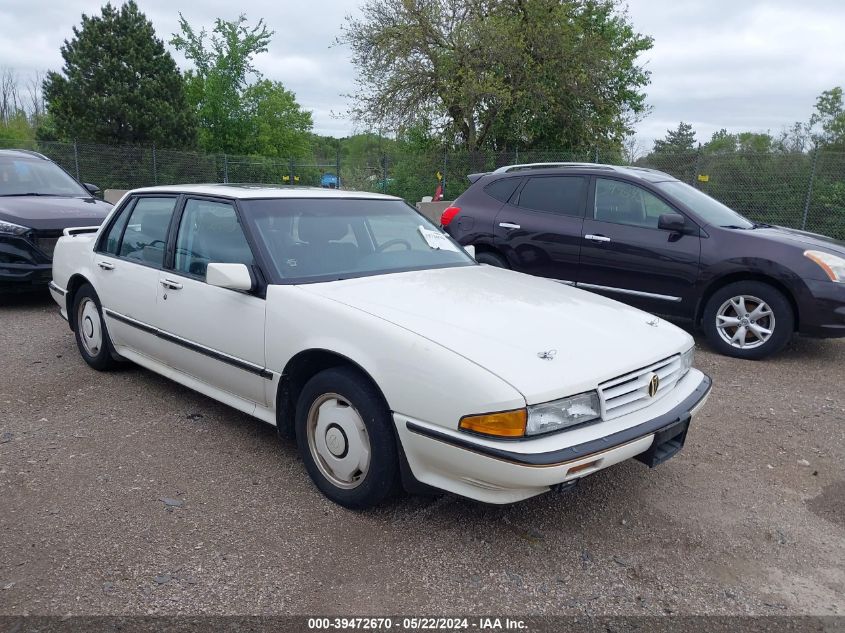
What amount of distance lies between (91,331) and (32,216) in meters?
2.90

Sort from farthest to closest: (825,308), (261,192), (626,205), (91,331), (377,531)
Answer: (626,205) < (825,308) < (91,331) < (261,192) < (377,531)

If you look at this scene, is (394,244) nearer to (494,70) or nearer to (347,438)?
(347,438)

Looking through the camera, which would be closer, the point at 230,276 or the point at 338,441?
the point at 338,441

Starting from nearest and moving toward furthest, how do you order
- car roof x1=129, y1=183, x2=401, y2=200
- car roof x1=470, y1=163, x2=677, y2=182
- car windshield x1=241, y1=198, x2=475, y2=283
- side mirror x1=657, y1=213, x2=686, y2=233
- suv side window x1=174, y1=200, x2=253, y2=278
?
1. car windshield x1=241, y1=198, x2=475, y2=283
2. suv side window x1=174, y1=200, x2=253, y2=278
3. car roof x1=129, y1=183, x2=401, y2=200
4. side mirror x1=657, y1=213, x2=686, y2=233
5. car roof x1=470, y1=163, x2=677, y2=182

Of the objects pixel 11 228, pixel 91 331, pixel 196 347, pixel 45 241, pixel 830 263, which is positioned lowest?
pixel 91 331

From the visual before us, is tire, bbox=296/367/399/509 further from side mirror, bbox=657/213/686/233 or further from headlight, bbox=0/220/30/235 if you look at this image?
headlight, bbox=0/220/30/235

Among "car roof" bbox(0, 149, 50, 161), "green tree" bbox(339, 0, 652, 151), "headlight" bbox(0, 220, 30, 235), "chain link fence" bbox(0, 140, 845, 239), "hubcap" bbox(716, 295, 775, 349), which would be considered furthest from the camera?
"green tree" bbox(339, 0, 652, 151)

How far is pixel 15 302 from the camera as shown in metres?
7.70

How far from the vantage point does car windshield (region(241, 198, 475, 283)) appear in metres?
3.59

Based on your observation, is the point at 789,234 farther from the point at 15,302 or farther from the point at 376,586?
the point at 15,302

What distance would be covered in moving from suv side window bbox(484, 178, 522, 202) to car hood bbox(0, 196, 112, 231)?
4.38 meters

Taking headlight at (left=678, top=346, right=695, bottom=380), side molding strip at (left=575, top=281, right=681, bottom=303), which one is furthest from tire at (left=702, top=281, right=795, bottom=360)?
headlight at (left=678, top=346, right=695, bottom=380)

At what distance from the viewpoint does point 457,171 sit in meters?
19.0

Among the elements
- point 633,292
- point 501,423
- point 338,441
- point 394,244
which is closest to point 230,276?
point 338,441
